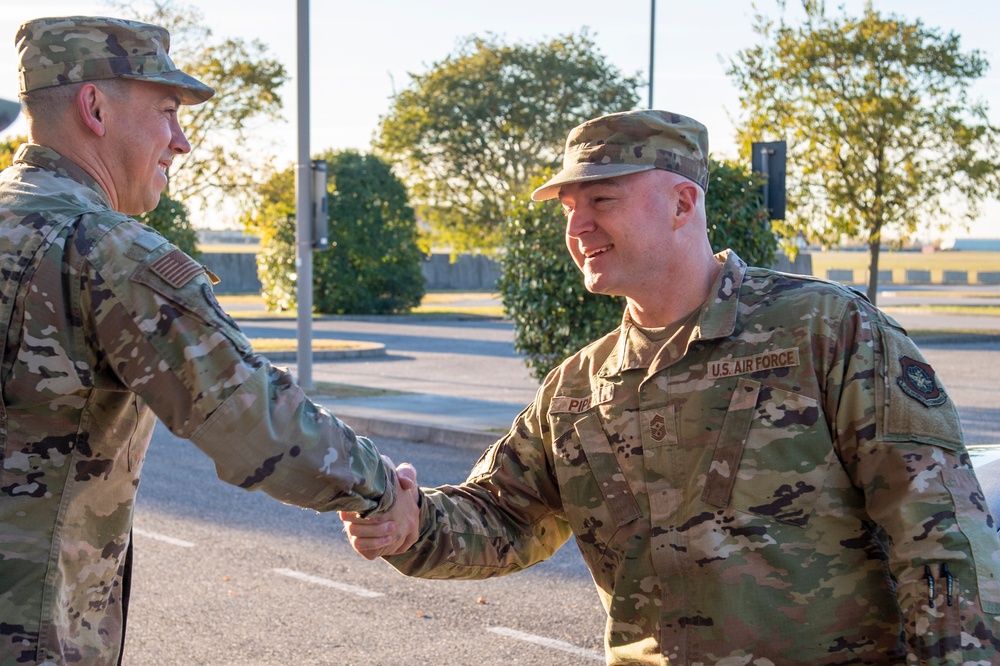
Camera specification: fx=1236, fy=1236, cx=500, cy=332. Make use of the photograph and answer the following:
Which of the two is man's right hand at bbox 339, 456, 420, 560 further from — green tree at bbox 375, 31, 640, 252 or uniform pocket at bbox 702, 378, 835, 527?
green tree at bbox 375, 31, 640, 252

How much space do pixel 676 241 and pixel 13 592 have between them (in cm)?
168

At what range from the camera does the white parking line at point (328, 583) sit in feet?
20.7

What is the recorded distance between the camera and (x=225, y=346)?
247 centimetres

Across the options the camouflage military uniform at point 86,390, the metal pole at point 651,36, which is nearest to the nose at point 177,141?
the camouflage military uniform at point 86,390

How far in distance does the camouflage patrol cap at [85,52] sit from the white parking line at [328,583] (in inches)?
158

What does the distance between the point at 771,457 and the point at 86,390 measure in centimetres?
146

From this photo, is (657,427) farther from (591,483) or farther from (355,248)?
(355,248)

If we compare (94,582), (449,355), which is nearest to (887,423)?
(94,582)

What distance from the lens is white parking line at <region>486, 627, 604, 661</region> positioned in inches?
209

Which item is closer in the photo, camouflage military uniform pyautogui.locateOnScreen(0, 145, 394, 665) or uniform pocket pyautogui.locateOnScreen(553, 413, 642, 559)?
camouflage military uniform pyautogui.locateOnScreen(0, 145, 394, 665)

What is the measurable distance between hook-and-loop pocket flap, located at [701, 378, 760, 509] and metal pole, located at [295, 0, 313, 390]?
1118 centimetres

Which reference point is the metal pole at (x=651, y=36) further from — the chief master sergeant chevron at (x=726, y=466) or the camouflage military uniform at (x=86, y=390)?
the camouflage military uniform at (x=86, y=390)

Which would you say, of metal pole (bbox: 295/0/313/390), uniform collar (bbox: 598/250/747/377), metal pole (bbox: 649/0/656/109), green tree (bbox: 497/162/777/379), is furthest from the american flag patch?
metal pole (bbox: 649/0/656/109)

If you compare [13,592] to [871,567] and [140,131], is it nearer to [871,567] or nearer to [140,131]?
[140,131]
